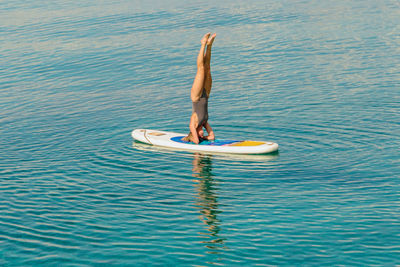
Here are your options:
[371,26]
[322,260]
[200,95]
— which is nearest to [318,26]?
[371,26]

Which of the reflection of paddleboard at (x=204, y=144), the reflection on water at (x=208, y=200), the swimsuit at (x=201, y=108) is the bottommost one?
the reflection on water at (x=208, y=200)

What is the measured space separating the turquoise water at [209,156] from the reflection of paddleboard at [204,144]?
1.25 ft

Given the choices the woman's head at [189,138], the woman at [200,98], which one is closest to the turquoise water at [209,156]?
the woman's head at [189,138]

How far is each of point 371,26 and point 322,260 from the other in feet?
125

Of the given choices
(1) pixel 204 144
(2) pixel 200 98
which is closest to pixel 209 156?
(1) pixel 204 144

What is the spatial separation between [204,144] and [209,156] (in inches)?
29.7

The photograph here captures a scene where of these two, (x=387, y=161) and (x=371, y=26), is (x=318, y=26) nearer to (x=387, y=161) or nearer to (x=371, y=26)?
(x=371, y=26)

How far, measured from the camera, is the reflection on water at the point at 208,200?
50.0 feet

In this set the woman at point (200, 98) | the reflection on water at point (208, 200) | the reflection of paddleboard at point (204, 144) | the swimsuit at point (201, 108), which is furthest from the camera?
the swimsuit at point (201, 108)

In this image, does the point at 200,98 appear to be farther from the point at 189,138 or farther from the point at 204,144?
the point at 204,144

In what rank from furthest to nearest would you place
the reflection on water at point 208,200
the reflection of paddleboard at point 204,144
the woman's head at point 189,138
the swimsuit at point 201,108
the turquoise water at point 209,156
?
1. the woman's head at point 189,138
2. the swimsuit at point 201,108
3. the reflection of paddleboard at point 204,144
4. the reflection on water at point 208,200
5. the turquoise water at point 209,156

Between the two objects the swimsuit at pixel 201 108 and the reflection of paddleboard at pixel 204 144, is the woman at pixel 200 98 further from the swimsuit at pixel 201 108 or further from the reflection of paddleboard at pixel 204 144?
the reflection of paddleboard at pixel 204 144

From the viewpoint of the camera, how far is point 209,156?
22266 mm

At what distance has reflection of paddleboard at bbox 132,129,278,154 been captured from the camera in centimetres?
2186
